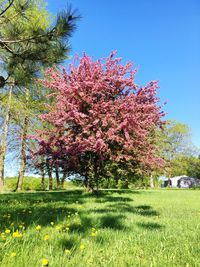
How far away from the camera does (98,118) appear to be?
1238 cm

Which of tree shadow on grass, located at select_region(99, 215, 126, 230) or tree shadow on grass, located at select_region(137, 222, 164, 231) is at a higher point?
tree shadow on grass, located at select_region(99, 215, 126, 230)

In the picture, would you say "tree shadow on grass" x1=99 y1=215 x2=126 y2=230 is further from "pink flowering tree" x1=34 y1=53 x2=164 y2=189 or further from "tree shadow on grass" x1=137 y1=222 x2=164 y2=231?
"pink flowering tree" x1=34 y1=53 x2=164 y2=189

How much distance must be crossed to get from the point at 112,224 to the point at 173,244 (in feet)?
4.72

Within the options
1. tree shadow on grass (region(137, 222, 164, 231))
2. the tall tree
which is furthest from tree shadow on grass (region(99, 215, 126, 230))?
the tall tree

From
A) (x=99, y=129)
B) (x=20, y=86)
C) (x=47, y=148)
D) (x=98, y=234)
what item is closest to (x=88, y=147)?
(x=99, y=129)

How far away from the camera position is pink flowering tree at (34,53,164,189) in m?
12.2

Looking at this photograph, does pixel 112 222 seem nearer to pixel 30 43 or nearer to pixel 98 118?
pixel 30 43

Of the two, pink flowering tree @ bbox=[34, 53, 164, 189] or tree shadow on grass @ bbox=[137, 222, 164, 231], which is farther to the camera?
pink flowering tree @ bbox=[34, 53, 164, 189]

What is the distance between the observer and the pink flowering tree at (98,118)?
12.2 meters

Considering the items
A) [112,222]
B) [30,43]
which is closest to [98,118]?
[30,43]

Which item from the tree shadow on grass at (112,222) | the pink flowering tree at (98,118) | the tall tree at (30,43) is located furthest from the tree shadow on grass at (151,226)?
the pink flowering tree at (98,118)

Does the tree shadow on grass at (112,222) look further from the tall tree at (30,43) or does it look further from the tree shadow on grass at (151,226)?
the tall tree at (30,43)

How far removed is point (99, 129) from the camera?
12.2 meters

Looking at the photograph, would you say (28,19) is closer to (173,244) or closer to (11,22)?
(11,22)
